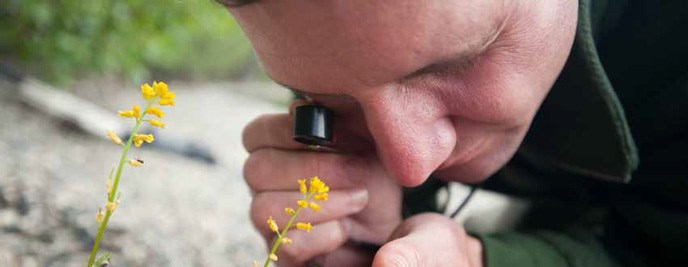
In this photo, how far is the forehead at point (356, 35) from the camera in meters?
0.75

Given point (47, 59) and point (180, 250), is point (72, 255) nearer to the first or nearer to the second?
point (180, 250)

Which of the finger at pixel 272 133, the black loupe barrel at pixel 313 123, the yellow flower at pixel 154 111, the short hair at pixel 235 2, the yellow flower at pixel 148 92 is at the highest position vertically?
the short hair at pixel 235 2

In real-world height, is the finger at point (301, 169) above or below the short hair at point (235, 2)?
below

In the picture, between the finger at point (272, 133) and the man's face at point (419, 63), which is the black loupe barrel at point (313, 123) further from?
the finger at point (272, 133)

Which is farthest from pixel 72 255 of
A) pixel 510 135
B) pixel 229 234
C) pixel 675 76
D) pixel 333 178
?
pixel 675 76

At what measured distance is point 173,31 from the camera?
3.34 meters

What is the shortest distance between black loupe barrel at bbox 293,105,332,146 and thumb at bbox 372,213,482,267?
18cm

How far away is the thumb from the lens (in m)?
0.88

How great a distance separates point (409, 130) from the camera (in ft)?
2.97

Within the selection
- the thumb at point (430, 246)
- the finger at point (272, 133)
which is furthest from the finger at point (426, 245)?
the finger at point (272, 133)

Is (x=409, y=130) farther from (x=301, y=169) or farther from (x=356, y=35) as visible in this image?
(x=301, y=169)

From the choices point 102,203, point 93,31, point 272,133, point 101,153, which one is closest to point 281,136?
point 272,133

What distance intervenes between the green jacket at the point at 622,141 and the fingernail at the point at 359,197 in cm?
19

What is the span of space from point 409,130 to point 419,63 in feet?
0.37
